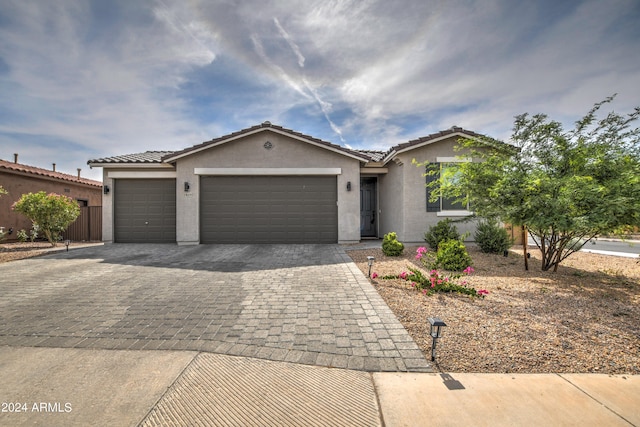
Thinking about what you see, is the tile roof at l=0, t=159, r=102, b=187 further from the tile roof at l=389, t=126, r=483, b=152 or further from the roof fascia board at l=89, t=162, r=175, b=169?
the tile roof at l=389, t=126, r=483, b=152

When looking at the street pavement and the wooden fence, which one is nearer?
the street pavement

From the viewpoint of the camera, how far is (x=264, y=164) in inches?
412

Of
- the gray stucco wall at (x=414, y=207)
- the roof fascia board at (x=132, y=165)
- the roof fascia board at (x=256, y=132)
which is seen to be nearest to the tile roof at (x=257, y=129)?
the roof fascia board at (x=256, y=132)

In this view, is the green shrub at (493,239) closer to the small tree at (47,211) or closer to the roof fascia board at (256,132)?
the roof fascia board at (256,132)

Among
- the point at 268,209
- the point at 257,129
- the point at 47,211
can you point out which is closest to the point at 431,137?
the point at 257,129

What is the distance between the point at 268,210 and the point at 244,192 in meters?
1.20

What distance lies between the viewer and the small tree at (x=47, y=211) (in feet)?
33.2

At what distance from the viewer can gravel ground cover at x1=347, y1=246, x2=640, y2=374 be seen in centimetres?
262

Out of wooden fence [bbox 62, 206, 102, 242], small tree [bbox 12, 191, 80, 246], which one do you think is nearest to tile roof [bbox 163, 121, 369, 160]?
small tree [bbox 12, 191, 80, 246]

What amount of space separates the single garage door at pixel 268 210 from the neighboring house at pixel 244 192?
40mm

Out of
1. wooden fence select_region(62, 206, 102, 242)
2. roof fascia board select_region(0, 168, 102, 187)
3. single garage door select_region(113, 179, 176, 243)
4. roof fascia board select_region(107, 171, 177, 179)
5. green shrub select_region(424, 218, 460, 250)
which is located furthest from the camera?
wooden fence select_region(62, 206, 102, 242)

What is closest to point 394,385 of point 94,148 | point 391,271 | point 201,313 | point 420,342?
point 420,342

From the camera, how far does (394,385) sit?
2.27m

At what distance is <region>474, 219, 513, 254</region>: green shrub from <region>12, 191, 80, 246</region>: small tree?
15.6m
